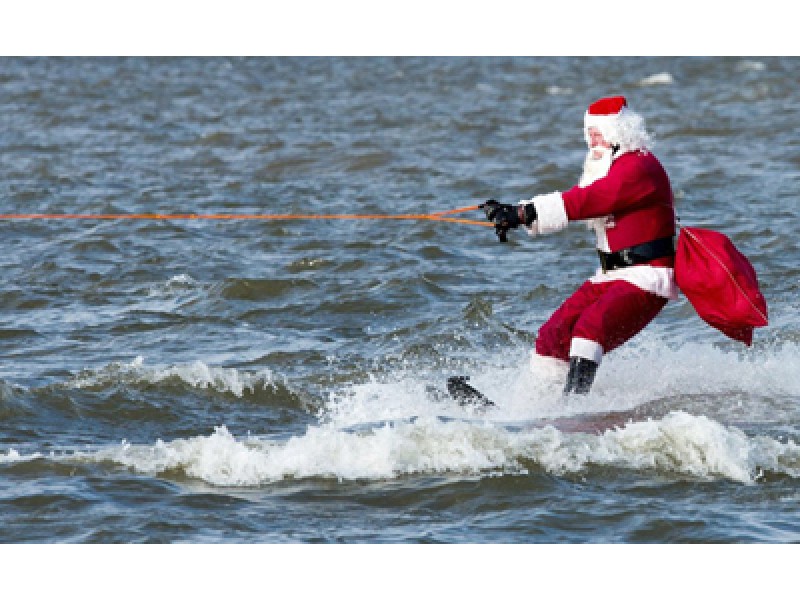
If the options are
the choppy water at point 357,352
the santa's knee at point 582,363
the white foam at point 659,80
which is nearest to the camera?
the choppy water at point 357,352

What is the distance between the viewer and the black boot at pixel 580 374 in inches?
309

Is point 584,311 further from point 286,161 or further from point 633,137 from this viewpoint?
point 286,161

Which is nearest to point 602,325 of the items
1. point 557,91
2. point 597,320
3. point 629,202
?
point 597,320

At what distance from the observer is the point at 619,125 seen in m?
7.78

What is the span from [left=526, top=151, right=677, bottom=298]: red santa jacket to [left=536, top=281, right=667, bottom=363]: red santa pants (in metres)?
0.07

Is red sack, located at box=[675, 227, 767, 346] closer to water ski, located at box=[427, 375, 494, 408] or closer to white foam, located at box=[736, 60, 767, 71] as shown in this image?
water ski, located at box=[427, 375, 494, 408]

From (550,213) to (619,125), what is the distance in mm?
646

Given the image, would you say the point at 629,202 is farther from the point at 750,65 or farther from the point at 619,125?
the point at 750,65

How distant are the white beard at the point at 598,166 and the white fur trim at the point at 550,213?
0.31m

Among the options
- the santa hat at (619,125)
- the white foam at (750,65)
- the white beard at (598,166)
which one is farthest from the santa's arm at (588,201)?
the white foam at (750,65)

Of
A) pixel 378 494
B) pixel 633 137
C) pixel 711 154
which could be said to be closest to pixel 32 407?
pixel 378 494

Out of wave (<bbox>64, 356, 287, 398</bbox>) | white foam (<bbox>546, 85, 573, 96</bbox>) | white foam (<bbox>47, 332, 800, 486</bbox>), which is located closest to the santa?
white foam (<bbox>47, 332, 800, 486</bbox>)

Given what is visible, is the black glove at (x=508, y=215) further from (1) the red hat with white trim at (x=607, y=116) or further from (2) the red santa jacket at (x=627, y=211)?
(1) the red hat with white trim at (x=607, y=116)

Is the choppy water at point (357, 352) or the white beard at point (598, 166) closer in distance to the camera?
the choppy water at point (357, 352)
